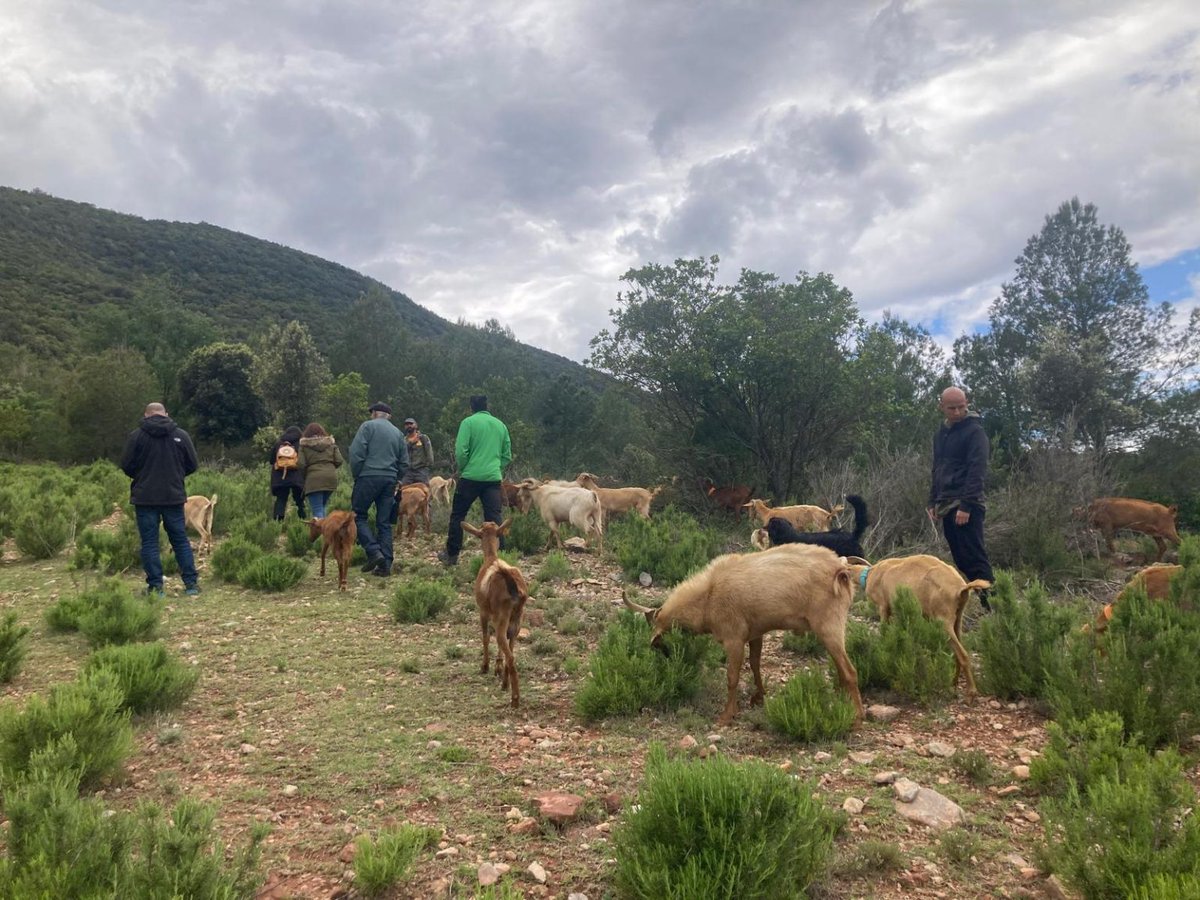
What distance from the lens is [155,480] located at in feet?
25.8

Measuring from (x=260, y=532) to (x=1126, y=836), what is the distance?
1071 cm

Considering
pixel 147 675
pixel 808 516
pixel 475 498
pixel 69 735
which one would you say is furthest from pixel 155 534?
pixel 808 516

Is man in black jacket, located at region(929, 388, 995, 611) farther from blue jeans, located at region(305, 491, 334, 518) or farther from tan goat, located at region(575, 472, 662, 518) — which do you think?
blue jeans, located at region(305, 491, 334, 518)

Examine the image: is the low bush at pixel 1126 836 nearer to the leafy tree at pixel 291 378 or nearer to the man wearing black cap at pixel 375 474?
the man wearing black cap at pixel 375 474

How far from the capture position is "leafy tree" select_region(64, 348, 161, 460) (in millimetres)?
28062

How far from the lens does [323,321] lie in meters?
58.3

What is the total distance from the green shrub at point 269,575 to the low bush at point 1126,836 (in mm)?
8071

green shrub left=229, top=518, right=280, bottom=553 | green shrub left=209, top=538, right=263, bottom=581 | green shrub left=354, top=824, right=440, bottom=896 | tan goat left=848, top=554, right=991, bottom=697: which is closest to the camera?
green shrub left=354, top=824, right=440, bottom=896

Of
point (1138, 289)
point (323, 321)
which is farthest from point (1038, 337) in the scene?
point (323, 321)

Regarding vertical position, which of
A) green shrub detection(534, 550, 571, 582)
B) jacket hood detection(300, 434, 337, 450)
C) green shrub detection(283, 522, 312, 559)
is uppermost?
jacket hood detection(300, 434, 337, 450)

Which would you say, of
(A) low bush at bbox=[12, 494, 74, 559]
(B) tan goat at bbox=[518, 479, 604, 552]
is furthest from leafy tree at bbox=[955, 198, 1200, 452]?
(A) low bush at bbox=[12, 494, 74, 559]

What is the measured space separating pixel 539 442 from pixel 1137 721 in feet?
78.5

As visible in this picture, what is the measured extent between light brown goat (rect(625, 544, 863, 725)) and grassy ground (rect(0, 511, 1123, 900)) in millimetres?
362

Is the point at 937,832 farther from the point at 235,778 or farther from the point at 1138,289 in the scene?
the point at 1138,289
